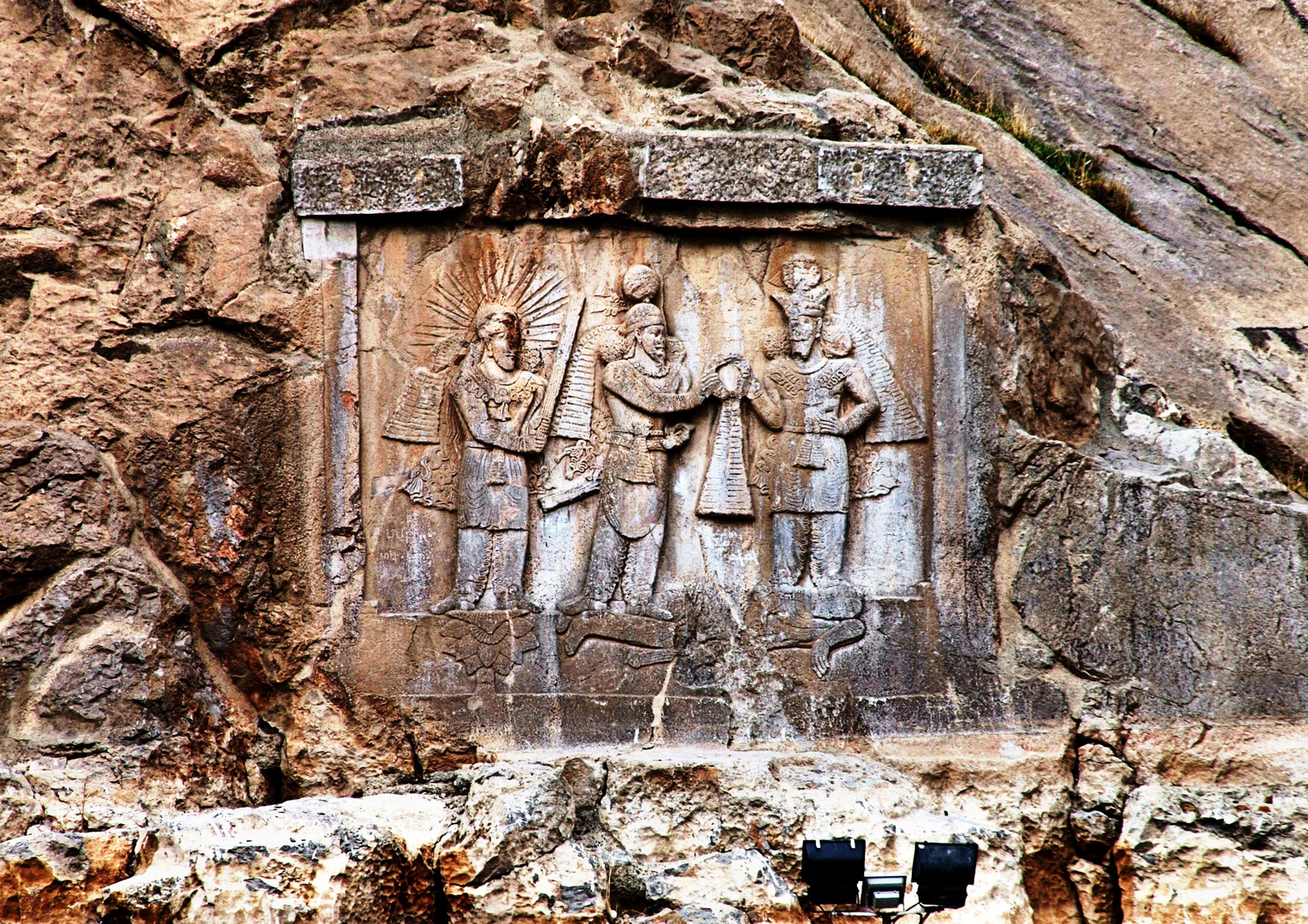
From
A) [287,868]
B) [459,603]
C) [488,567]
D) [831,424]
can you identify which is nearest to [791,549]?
[831,424]

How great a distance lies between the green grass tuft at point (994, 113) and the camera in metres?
10.3

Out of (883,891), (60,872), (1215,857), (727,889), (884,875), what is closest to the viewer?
(883,891)

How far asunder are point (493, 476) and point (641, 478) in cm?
78

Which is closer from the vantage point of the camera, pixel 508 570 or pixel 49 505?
pixel 49 505

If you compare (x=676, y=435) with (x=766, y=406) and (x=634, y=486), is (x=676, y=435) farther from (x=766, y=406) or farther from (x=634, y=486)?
(x=766, y=406)

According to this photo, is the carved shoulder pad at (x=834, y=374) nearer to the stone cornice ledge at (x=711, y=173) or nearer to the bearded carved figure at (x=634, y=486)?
the bearded carved figure at (x=634, y=486)

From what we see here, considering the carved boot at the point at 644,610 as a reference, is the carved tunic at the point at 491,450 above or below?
above

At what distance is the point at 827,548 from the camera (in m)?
8.92

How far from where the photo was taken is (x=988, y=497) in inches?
352

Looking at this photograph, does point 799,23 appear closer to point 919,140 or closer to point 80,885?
point 919,140

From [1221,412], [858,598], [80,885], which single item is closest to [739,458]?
[858,598]

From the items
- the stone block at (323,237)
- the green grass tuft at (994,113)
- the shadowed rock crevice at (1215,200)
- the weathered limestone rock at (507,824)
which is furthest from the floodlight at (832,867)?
the shadowed rock crevice at (1215,200)

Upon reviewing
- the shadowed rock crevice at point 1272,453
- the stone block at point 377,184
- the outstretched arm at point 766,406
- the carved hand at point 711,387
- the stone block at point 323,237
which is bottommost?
the shadowed rock crevice at point 1272,453

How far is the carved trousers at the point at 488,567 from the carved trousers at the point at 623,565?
0.40 m
